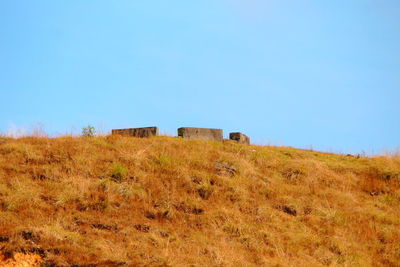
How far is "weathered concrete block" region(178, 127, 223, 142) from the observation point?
52.2 ft

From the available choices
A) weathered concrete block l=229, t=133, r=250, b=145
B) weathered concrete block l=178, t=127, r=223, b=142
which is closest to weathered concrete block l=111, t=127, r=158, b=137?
weathered concrete block l=178, t=127, r=223, b=142

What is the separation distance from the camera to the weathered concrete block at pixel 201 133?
52.2 feet

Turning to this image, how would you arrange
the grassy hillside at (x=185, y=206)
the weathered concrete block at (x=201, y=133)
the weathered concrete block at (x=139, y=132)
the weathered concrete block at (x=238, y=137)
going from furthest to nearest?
the weathered concrete block at (x=238, y=137)
the weathered concrete block at (x=201, y=133)
the weathered concrete block at (x=139, y=132)
the grassy hillside at (x=185, y=206)

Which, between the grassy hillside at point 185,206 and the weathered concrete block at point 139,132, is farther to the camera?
the weathered concrete block at point 139,132

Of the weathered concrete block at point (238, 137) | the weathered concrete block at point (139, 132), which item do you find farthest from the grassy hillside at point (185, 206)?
the weathered concrete block at point (238, 137)

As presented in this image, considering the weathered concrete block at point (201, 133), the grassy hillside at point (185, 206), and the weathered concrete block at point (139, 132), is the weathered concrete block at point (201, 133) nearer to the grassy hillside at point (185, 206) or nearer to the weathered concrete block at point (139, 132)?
the grassy hillside at point (185, 206)

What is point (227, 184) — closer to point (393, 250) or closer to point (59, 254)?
point (393, 250)

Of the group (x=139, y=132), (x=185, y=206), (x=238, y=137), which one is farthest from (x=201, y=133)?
(x=185, y=206)

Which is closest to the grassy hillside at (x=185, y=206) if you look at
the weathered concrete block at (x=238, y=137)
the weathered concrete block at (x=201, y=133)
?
the weathered concrete block at (x=201, y=133)

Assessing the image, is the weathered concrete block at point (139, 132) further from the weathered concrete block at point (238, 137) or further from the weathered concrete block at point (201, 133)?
the weathered concrete block at point (238, 137)

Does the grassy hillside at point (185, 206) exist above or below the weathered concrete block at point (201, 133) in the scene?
below

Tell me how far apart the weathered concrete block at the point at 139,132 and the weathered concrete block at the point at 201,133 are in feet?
3.27

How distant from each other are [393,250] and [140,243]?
18.3 feet

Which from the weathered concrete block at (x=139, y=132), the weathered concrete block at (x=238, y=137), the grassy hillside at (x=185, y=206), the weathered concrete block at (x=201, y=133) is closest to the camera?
the grassy hillside at (x=185, y=206)
